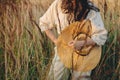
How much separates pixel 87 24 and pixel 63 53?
8.2 inches

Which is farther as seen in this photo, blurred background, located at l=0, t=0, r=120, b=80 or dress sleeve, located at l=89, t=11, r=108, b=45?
blurred background, located at l=0, t=0, r=120, b=80

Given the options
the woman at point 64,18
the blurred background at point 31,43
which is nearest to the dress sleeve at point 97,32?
the woman at point 64,18

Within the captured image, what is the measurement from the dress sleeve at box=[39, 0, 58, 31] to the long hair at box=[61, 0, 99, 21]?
6cm

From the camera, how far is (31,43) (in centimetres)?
326

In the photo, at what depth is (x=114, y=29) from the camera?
11.1ft

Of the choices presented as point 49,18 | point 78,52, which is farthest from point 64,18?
point 78,52

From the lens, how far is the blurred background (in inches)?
124

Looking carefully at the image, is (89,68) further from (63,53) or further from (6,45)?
(6,45)

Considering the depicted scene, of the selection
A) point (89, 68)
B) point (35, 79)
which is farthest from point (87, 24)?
point (35, 79)

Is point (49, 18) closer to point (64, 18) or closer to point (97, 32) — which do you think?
point (64, 18)

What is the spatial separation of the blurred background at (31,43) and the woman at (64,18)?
0.06 meters

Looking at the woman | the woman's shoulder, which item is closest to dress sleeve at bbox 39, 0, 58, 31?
the woman

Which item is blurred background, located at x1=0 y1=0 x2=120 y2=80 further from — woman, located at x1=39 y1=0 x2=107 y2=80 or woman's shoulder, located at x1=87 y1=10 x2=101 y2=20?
woman's shoulder, located at x1=87 y1=10 x2=101 y2=20

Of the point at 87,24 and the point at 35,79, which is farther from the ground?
the point at 87,24
